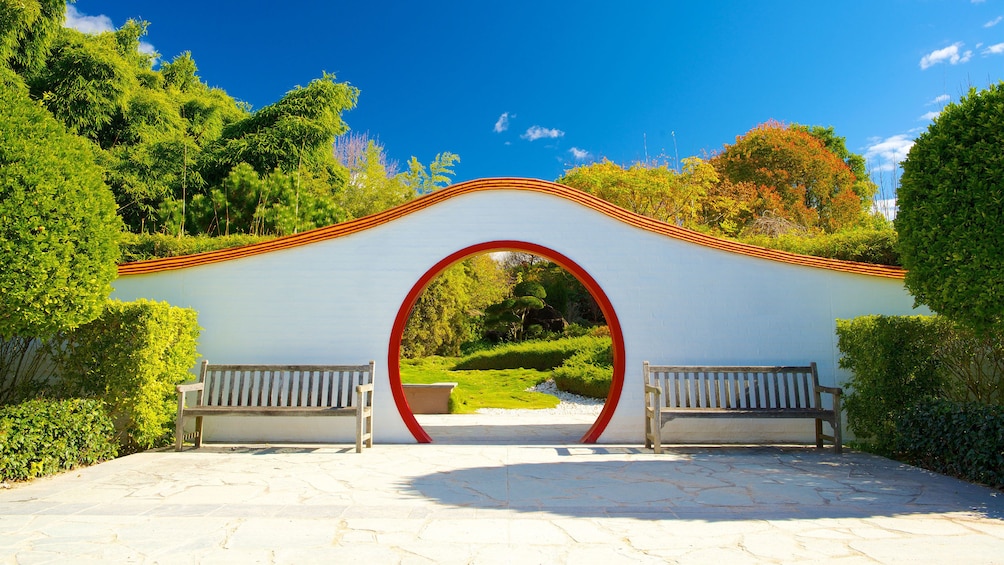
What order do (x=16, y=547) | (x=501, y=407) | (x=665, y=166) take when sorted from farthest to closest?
(x=665, y=166)
(x=501, y=407)
(x=16, y=547)

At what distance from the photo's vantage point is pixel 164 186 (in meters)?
16.1

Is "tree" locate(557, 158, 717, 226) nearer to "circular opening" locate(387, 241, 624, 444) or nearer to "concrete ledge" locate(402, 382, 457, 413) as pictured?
"concrete ledge" locate(402, 382, 457, 413)

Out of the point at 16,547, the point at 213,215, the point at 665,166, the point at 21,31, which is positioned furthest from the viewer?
the point at 665,166

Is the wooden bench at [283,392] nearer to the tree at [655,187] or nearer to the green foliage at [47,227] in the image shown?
the green foliage at [47,227]

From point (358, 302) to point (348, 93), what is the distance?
1322cm

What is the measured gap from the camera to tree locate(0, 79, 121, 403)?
475cm

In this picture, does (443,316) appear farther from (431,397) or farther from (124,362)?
(124,362)

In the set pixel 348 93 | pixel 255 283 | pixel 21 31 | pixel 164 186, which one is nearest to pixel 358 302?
pixel 255 283

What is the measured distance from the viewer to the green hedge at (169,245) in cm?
942

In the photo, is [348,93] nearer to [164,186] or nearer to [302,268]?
[164,186]

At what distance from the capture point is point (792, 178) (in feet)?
74.9

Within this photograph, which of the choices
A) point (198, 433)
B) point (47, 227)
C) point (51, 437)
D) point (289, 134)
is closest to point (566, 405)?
point (198, 433)

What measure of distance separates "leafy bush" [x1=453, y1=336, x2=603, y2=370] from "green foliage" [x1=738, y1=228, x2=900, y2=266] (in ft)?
23.8

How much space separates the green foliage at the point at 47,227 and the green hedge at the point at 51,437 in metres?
0.65
